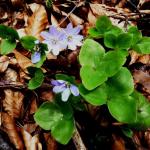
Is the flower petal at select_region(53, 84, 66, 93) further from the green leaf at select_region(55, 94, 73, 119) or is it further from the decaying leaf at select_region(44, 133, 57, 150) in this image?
the decaying leaf at select_region(44, 133, 57, 150)

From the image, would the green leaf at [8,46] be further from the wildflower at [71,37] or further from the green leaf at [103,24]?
the green leaf at [103,24]

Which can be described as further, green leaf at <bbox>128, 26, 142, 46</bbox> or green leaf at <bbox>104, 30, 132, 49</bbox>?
green leaf at <bbox>128, 26, 142, 46</bbox>

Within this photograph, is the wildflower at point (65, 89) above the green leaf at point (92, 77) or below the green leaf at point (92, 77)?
below

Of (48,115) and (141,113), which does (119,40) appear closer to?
(141,113)

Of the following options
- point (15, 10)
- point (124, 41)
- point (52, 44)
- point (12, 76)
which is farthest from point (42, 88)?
point (15, 10)

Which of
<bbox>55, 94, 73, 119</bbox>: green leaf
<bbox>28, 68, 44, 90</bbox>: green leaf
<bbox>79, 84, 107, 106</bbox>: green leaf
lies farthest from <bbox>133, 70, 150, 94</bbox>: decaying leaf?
<bbox>28, 68, 44, 90</bbox>: green leaf

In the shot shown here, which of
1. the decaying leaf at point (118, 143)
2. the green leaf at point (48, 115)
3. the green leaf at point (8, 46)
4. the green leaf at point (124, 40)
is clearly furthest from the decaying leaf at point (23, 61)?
the decaying leaf at point (118, 143)

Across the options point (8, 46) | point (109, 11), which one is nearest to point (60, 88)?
point (8, 46)
